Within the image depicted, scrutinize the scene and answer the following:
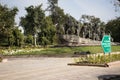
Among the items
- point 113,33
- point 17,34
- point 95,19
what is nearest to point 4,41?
point 17,34

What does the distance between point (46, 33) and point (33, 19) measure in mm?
5553

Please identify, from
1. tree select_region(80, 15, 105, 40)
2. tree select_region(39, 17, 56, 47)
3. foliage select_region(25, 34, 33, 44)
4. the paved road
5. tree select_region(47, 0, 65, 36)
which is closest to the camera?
the paved road

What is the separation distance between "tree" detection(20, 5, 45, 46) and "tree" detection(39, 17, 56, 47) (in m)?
1.19

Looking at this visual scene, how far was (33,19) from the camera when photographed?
68.1m

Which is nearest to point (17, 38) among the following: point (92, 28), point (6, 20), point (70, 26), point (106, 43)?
point (6, 20)

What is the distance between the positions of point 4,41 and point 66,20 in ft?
126

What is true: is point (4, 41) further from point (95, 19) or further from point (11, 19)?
point (95, 19)

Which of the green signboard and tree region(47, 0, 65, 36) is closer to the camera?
the green signboard

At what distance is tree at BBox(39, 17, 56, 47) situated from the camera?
7012 cm

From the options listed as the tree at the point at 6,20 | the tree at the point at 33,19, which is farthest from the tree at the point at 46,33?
the tree at the point at 6,20

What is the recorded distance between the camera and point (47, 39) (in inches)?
2813

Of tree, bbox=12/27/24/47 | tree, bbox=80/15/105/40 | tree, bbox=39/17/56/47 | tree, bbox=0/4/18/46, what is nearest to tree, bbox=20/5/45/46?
tree, bbox=39/17/56/47

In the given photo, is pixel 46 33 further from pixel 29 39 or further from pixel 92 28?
pixel 92 28

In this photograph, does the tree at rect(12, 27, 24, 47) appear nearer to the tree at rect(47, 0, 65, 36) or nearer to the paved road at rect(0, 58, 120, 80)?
the tree at rect(47, 0, 65, 36)
